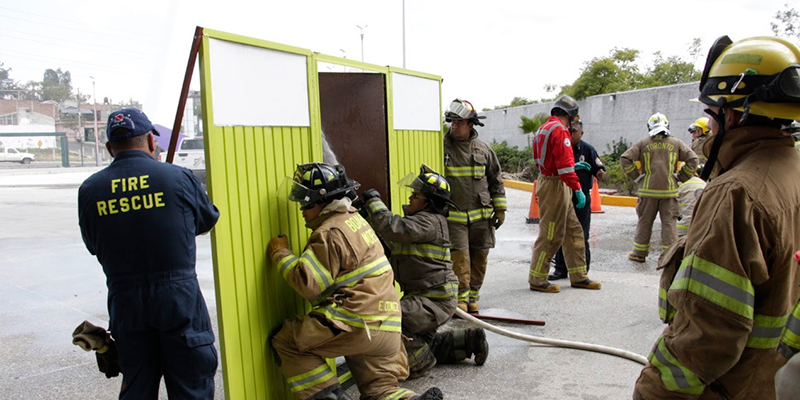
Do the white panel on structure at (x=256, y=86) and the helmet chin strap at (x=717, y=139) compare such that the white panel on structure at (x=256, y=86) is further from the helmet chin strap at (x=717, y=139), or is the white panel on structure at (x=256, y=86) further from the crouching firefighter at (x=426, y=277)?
the helmet chin strap at (x=717, y=139)

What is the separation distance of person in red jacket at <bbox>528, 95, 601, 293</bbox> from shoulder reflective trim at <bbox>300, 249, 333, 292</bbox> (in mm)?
3510

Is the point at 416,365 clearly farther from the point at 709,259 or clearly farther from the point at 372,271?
the point at 709,259

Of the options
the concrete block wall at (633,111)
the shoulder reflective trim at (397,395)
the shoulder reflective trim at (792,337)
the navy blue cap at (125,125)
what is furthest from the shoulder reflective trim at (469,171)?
the concrete block wall at (633,111)

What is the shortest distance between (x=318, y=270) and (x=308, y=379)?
618 millimetres

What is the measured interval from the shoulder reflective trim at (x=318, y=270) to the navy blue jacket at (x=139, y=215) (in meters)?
0.58

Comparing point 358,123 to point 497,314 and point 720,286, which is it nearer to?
point 497,314

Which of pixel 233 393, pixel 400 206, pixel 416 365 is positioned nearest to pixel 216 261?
pixel 233 393

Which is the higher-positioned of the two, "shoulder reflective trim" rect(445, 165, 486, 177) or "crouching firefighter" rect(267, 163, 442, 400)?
"shoulder reflective trim" rect(445, 165, 486, 177)

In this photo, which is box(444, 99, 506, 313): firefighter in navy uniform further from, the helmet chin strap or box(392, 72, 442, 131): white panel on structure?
the helmet chin strap

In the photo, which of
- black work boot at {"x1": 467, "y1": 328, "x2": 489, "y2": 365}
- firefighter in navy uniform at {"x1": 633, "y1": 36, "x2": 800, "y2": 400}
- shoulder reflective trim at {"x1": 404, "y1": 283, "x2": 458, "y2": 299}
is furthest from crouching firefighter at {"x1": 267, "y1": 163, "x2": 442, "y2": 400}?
firefighter in navy uniform at {"x1": 633, "y1": 36, "x2": 800, "y2": 400}

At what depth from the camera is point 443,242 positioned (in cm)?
418

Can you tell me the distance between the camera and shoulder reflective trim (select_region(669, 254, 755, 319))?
1.65 meters

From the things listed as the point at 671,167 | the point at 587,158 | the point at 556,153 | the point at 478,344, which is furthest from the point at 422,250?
the point at 671,167

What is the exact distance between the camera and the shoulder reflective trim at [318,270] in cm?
303
